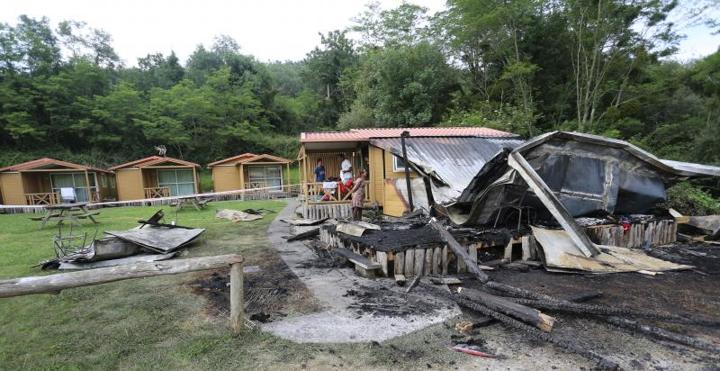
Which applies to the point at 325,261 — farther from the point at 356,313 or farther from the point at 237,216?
the point at 237,216

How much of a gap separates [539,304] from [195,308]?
4227mm

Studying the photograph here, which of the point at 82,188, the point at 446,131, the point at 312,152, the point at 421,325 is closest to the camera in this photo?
A: the point at 421,325

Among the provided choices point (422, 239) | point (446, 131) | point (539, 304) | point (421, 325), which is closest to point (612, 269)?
point (539, 304)

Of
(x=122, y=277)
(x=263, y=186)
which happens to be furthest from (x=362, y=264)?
(x=263, y=186)

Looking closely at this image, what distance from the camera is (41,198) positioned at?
18.6m

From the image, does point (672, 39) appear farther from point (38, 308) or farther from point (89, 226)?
point (89, 226)

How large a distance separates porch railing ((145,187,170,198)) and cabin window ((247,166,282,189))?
5.62 m

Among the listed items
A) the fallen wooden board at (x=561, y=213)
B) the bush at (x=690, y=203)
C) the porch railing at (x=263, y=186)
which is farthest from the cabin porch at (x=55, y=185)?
the bush at (x=690, y=203)

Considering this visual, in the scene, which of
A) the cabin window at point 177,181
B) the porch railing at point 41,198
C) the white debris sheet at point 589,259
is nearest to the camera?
the white debris sheet at point 589,259

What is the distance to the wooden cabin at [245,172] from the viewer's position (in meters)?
21.7

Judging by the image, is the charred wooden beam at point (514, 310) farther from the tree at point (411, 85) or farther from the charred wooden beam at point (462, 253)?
the tree at point (411, 85)

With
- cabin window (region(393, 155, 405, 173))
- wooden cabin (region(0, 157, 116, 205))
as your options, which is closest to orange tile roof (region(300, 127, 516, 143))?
cabin window (region(393, 155, 405, 173))

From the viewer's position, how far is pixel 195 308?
13.0 feet

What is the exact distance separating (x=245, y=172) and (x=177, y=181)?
488cm
